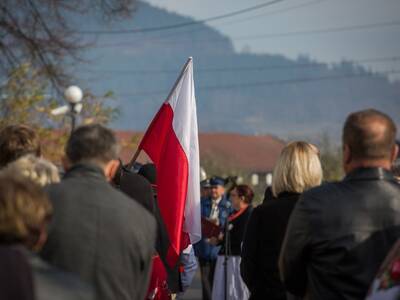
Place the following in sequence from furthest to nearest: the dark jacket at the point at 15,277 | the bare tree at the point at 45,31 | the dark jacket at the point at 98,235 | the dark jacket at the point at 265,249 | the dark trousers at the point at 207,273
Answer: the bare tree at the point at 45,31, the dark trousers at the point at 207,273, the dark jacket at the point at 265,249, the dark jacket at the point at 98,235, the dark jacket at the point at 15,277

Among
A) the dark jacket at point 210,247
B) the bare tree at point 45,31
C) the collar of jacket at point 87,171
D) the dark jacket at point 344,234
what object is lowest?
the dark jacket at point 210,247

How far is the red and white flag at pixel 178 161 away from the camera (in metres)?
8.27

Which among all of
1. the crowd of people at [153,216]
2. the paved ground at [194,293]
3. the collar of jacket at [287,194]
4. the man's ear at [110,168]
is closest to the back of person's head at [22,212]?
the crowd of people at [153,216]

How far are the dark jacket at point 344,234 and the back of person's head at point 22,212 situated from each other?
1851 millimetres

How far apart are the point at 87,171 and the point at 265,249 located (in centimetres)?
193

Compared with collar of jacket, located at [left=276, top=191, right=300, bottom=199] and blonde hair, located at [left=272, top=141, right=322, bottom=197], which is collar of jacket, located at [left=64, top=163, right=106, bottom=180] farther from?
collar of jacket, located at [left=276, top=191, right=300, bottom=199]

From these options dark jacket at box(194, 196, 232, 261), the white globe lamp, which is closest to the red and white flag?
dark jacket at box(194, 196, 232, 261)

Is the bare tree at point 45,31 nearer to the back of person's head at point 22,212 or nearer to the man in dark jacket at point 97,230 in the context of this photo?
the man in dark jacket at point 97,230

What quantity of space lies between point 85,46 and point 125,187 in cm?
1546

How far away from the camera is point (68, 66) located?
2280 centimetres

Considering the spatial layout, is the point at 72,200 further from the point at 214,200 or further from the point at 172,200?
the point at 214,200

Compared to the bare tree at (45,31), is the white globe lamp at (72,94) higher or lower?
lower

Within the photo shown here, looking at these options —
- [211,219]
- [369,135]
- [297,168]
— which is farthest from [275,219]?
[211,219]

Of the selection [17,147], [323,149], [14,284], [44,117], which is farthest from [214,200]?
[323,149]
